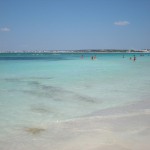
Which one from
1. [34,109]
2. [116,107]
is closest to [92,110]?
[116,107]

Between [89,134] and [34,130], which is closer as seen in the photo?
[89,134]

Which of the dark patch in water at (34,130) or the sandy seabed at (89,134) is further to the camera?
the dark patch in water at (34,130)

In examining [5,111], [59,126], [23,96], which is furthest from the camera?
[23,96]

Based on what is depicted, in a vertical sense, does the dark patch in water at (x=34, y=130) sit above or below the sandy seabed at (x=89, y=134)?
below

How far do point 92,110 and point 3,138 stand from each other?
3.11 metres

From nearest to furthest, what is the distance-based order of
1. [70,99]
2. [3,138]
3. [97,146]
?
[97,146]
[3,138]
[70,99]

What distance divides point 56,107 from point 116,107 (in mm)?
1896

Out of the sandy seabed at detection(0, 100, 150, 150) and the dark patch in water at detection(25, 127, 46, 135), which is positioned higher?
the sandy seabed at detection(0, 100, 150, 150)

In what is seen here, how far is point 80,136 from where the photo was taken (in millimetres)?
5336

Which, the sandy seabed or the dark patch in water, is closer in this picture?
the sandy seabed

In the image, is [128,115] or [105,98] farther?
[105,98]

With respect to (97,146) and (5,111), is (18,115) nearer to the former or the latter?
(5,111)

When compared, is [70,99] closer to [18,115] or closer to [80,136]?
[18,115]

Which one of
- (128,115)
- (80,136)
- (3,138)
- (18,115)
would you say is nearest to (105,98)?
(128,115)
